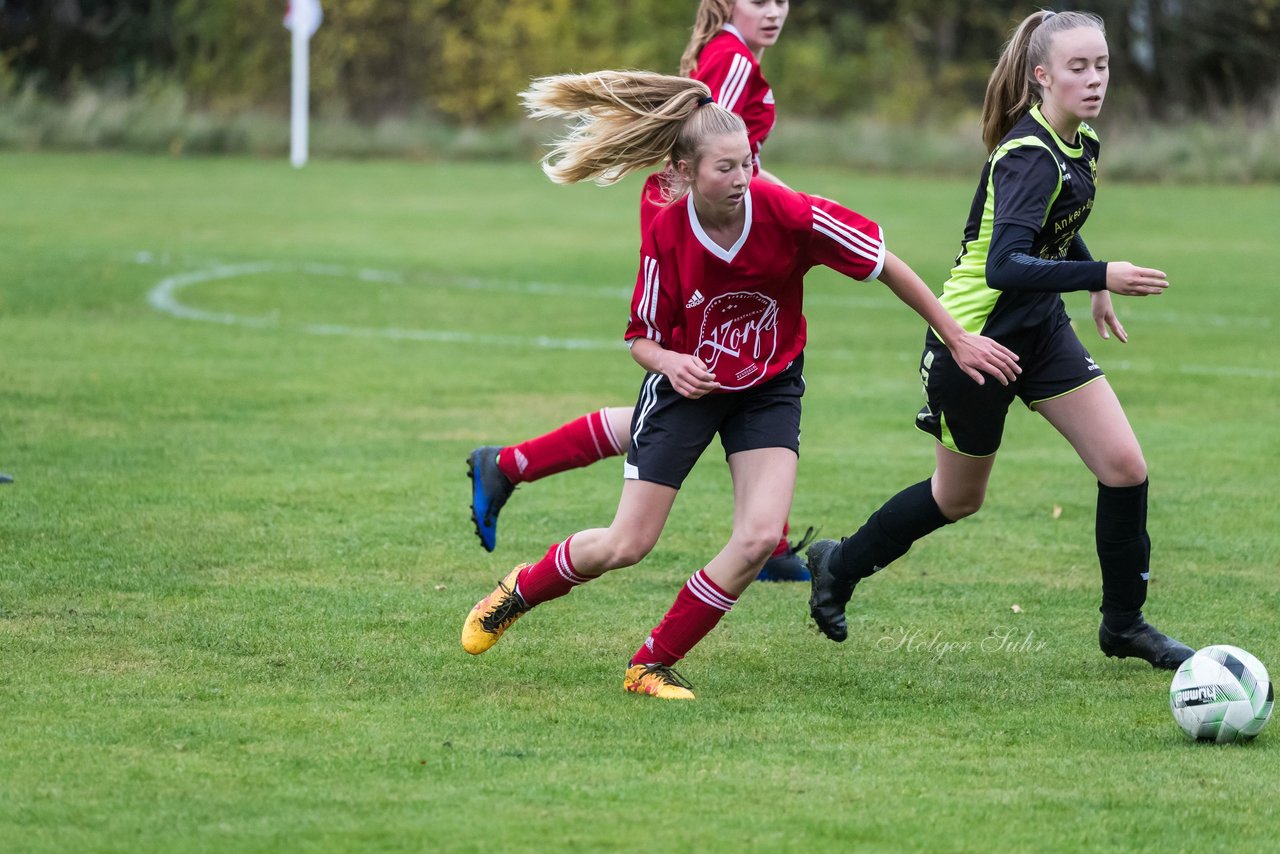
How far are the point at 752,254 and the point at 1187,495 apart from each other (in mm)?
4011

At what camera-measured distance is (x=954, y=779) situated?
4.41 metres

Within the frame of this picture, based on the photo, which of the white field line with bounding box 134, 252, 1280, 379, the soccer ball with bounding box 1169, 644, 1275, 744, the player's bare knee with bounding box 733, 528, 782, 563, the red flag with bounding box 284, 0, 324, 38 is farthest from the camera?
the red flag with bounding box 284, 0, 324, 38

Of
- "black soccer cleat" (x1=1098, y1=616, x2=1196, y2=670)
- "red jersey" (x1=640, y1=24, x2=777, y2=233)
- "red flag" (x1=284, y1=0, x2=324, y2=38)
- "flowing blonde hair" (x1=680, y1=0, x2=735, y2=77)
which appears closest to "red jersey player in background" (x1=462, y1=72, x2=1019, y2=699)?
"black soccer cleat" (x1=1098, y1=616, x2=1196, y2=670)

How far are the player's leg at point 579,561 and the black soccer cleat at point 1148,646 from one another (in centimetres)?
144

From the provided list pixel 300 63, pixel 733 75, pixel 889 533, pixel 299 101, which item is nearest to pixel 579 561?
pixel 889 533

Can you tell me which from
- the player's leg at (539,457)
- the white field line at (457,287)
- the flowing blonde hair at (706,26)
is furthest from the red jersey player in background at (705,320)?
the white field line at (457,287)

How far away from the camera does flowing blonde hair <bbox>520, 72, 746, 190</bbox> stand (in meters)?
5.13

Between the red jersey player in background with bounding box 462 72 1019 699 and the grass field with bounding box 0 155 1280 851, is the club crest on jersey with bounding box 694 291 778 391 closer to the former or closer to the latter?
the red jersey player in background with bounding box 462 72 1019 699

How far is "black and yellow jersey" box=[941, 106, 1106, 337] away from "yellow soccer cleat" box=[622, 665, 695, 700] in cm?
139

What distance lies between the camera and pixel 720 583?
522 cm

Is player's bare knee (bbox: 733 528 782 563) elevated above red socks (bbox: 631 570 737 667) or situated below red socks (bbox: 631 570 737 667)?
above

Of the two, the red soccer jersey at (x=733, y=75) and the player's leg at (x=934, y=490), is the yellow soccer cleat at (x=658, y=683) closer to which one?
the player's leg at (x=934, y=490)

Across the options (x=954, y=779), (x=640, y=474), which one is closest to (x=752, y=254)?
(x=640, y=474)

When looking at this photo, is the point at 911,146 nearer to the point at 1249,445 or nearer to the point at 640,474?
the point at 1249,445
